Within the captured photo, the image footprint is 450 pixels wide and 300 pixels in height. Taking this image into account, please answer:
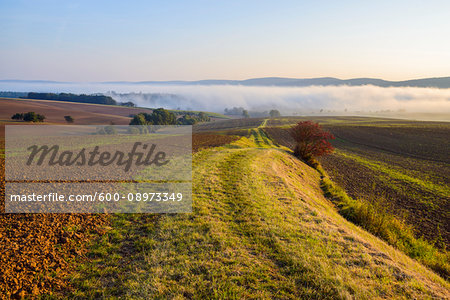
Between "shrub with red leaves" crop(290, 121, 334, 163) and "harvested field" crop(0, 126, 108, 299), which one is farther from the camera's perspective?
"shrub with red leaves" crop(290, 121, 334, 163)

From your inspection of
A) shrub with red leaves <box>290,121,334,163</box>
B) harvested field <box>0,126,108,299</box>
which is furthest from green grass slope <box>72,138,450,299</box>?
shrub with red leaves <box>290,121,334,163</box>

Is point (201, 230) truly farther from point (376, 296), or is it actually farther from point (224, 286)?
point (376, 296)

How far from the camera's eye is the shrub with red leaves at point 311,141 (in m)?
29.7

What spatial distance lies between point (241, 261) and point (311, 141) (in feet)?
91.6

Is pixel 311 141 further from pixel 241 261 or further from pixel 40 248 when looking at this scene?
pixel 40 248

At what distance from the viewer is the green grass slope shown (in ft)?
18.1

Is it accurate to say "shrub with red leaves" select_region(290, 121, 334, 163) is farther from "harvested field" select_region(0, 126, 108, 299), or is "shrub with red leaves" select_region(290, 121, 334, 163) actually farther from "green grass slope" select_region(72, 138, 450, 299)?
"harvested field" select_region(0, 126, 108, 299)

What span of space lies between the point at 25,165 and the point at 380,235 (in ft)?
84.1

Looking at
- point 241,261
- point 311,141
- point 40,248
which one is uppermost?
point 311,141

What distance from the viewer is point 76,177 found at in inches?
535

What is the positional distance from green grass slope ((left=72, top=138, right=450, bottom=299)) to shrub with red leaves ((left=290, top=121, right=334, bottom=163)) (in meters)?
21.5

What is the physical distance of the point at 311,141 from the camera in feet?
102

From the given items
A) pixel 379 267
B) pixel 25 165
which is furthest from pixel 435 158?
pixel 25 165

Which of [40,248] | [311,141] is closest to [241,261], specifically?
[40,248]
